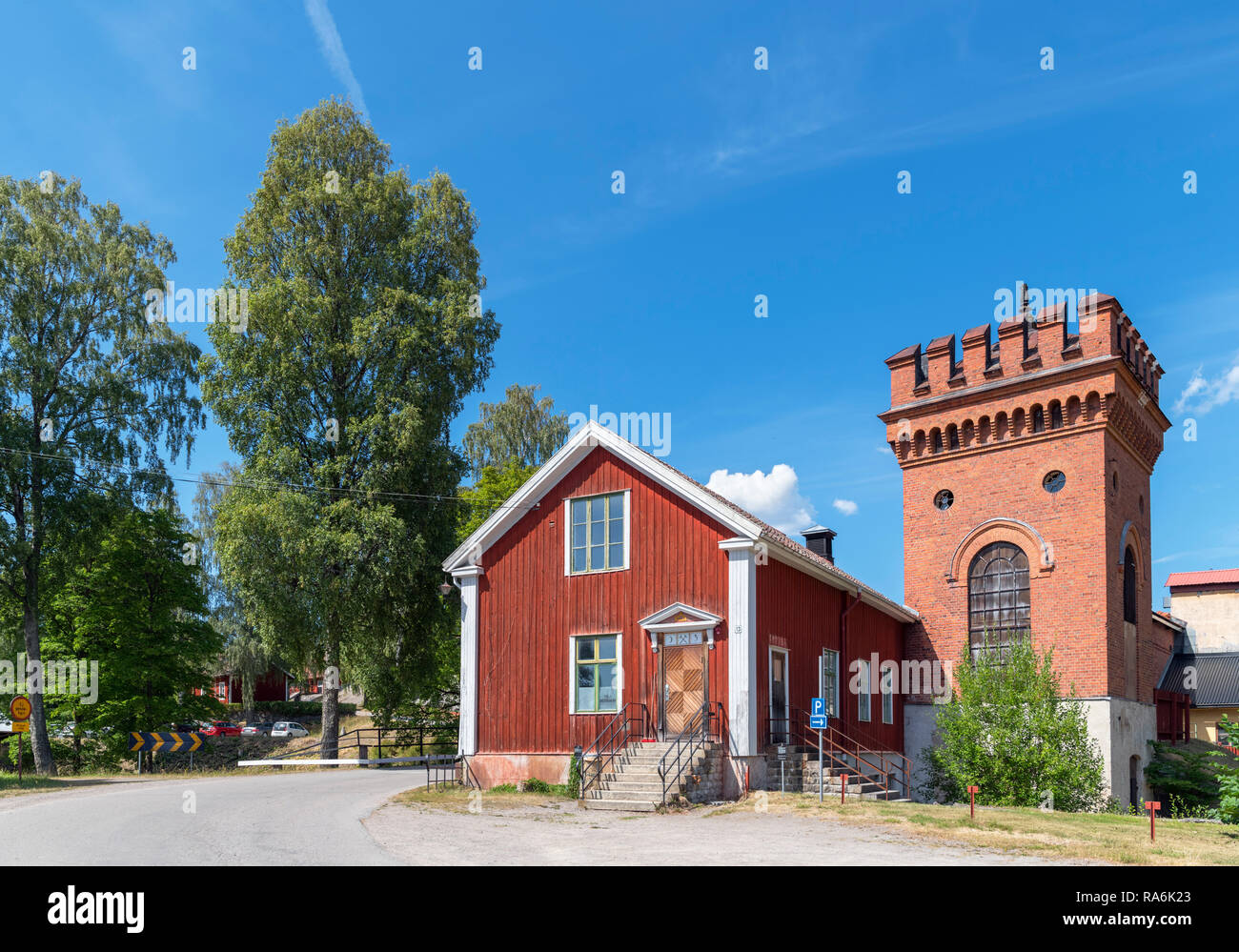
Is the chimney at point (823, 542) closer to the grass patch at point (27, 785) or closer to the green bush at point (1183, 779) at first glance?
the green bush at point (1183, 779)

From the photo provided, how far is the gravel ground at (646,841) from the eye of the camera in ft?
35.7

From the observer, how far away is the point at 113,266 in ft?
102

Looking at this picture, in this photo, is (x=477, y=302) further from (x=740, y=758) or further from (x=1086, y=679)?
(x=1086, y=679)

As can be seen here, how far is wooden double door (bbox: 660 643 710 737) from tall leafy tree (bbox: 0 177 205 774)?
18.6 meters

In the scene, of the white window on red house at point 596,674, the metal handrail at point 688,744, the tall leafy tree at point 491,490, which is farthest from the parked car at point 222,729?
the metal handrail at point 688,744

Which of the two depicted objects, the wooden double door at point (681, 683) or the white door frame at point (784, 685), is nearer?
the wooden double door at point (681, 683)

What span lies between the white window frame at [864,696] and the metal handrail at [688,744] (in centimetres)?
688

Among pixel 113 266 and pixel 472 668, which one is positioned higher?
pixel 113 266

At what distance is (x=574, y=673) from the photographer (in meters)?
21.6

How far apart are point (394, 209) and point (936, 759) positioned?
23.0 meters

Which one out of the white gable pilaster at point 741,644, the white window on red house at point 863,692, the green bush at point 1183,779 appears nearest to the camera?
the white gable pilaster at point 741,644

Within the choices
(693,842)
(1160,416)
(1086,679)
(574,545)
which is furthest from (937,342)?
(693,842)

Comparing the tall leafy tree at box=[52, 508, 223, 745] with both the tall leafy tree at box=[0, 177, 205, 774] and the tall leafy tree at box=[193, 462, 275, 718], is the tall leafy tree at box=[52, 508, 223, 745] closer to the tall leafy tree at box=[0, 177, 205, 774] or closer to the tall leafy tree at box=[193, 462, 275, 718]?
the tall leafy tree at box=[0, 177, 205, 774]

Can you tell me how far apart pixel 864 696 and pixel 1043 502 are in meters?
7.02
